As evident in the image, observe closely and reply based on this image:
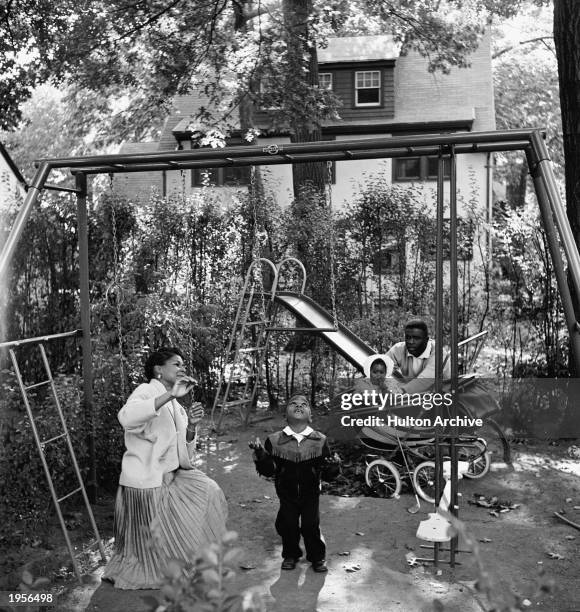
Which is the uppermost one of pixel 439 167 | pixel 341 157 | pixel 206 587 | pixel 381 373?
pixel 341 157

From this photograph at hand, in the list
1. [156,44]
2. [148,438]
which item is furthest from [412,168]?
[148,438]

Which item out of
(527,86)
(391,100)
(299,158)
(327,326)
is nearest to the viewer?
(299,158)

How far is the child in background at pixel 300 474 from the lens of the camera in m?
5.35

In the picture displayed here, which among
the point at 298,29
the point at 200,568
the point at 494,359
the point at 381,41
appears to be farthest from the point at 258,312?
the point at 381,41

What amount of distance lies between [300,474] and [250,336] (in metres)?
5.39

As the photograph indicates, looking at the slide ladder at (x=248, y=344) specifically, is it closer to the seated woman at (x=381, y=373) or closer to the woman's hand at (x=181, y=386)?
the seated woman at (x=381, y=373)

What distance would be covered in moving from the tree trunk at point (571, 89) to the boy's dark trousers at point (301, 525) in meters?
4.22

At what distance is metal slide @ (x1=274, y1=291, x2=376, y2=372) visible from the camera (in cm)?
880

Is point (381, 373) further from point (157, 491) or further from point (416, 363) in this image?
point (157, 491)

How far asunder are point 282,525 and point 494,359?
18.4 ft

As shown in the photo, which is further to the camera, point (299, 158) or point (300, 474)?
point (299, 158)

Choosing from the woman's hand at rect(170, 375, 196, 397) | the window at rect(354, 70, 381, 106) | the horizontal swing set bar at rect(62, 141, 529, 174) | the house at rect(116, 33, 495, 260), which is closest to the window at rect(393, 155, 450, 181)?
the house at rect(116, 33, 495, 260)

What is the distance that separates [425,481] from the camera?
23.5 feet

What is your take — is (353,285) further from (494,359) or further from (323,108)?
(323,108)
